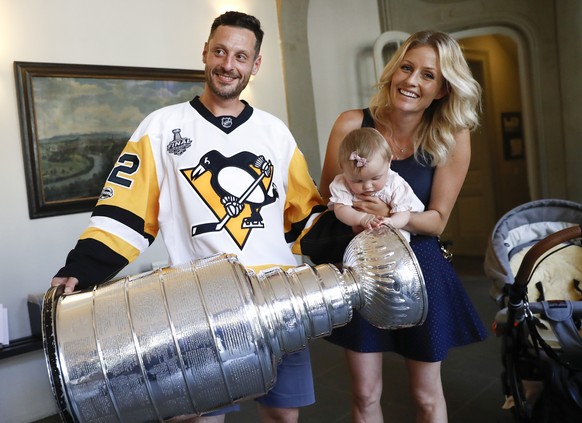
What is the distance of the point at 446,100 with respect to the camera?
177 centimetres

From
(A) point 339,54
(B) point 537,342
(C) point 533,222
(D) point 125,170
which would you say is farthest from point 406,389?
(A) point 339,54

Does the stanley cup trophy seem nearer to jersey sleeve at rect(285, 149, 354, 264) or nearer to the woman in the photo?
jersey sleeve at rect(285, 149, 354, 264)

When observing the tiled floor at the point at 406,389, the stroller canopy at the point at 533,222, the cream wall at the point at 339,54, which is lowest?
the tiled floor at the point at 406,389

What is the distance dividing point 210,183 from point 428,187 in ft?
2.22

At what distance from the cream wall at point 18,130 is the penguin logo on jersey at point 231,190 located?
7.40ft

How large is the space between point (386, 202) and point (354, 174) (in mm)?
141

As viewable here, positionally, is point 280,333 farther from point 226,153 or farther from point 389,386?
point 389,386

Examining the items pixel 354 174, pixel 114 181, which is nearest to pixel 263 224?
pixel 354 174

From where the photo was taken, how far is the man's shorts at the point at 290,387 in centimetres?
165

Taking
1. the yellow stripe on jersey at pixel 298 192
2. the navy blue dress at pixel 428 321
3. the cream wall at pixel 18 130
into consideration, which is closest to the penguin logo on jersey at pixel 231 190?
the yellow stripe on jersey at pixel 298 192

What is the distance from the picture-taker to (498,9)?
19.0 feet

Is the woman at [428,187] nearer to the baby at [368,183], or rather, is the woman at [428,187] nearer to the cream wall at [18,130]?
the baby at [368,183]

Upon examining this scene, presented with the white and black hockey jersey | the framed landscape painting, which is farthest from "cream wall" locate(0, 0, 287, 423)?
the white and black hockey jersey

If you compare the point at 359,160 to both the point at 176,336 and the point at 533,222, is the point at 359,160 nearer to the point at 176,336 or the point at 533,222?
the point at 176,336
